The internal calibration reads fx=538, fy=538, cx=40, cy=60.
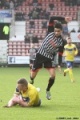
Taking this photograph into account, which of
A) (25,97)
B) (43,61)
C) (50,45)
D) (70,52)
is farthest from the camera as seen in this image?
(70,52)

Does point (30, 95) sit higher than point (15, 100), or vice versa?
point (30, 95)

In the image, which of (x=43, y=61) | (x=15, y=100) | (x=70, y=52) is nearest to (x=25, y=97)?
(x=15, y=100)

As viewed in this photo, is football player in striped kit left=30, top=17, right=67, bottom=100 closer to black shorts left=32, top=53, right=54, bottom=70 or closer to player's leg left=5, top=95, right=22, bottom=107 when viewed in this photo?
black shorts left=32, top=53, right=54, bottom=70

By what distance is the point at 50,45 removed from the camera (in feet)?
47.6

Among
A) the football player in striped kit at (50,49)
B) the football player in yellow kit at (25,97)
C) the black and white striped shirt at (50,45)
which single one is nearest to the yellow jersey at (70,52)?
the football player in striped kit at (50,49)

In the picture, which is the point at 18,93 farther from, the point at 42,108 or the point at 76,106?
the point at 76,106

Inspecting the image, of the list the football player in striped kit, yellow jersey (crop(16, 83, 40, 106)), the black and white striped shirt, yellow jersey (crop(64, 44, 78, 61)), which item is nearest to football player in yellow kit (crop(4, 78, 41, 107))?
yellow jersey (crop(16, 83, 40, 106))

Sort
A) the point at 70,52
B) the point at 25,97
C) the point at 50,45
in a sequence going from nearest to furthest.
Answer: the point at 25,97 → the point at 50,45 → the point at 70,52

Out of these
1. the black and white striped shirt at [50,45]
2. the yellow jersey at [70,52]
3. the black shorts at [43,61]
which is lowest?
the yellow jersey at [70,52]

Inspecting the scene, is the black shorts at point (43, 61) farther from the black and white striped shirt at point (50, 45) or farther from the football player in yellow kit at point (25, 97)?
the football player in yellow kit at point (25, 97)

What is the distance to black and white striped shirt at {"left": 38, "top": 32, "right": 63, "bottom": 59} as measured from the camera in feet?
47.5

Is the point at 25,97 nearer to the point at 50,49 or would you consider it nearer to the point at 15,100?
the point at 15,100

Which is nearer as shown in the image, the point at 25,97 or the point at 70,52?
the point at 25,97

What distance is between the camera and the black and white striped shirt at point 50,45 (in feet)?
47.5
